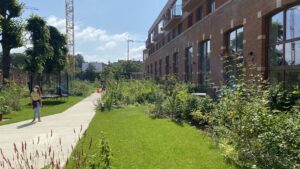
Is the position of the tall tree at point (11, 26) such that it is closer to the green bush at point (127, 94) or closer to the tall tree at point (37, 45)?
the tall tree at point (37, 45)

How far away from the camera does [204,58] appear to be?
90.5 feet

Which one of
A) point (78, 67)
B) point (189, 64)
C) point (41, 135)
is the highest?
point (78, 67)

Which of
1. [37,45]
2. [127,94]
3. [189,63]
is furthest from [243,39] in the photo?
[37,45]

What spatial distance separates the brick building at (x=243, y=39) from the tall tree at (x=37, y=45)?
12.1 meters

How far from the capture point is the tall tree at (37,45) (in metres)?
26.8

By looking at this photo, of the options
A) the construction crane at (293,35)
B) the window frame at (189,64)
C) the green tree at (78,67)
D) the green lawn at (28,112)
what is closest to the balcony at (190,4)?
the window frame at (189,64)

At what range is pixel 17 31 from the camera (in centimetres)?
2472

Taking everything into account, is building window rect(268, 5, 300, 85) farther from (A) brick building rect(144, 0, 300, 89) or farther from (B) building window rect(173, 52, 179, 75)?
(B) building window rect(173, 52, 179, 75)

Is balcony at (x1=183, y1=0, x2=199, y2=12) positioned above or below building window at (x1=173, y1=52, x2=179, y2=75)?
above

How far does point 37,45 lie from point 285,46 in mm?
18938

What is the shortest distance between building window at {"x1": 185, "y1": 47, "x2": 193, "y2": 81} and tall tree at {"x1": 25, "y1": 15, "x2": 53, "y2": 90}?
1240cm

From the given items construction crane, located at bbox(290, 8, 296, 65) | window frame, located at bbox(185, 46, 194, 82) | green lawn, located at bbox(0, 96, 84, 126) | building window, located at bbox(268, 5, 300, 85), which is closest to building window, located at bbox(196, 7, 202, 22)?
window frame, located at bbox(185, 46, 194, 82)

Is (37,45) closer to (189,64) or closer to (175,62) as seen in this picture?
(189,64)

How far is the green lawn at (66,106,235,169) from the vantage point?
7.27 m
